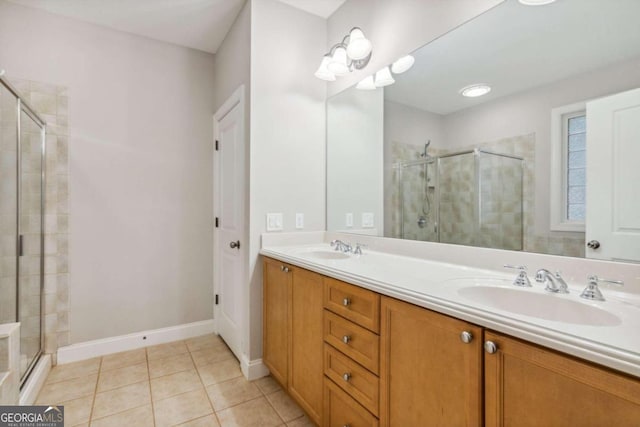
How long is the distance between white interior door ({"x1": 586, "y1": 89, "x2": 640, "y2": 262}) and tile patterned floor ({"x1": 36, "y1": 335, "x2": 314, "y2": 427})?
158 centimetres

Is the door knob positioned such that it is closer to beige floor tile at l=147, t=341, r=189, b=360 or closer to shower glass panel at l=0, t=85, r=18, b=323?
beige floor tile at l=147, t=341, r=189, b=360

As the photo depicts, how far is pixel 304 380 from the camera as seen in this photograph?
1563 millimetres

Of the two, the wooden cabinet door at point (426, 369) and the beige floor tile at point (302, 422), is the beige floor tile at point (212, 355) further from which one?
the wooden cabinet door at point (426, 369)

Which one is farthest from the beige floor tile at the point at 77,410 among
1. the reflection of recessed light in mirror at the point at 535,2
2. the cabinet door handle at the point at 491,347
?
the reflection of recessed light in mirror at the point at 535,2

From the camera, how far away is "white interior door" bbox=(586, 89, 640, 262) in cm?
94

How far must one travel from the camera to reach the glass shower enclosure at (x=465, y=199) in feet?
4.17

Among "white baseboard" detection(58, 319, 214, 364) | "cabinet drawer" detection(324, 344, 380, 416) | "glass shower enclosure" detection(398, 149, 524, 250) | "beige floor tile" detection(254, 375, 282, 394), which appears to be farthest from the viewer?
"white baseboard" detection(58, 319, 214, 364)

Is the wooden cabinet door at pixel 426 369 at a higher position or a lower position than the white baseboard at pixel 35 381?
higher

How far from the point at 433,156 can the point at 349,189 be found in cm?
72

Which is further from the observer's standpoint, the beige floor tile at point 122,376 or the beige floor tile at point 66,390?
the beige floor tile at point 122,376

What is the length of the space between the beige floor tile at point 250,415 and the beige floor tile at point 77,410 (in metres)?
0.74

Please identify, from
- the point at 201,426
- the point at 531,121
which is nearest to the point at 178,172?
the point at 201,426

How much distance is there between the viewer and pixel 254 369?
2.05 m

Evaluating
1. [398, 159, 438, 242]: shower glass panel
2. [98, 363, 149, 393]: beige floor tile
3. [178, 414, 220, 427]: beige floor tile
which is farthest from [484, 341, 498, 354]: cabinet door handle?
[98, 363, 149, 393]: beige floor tile
